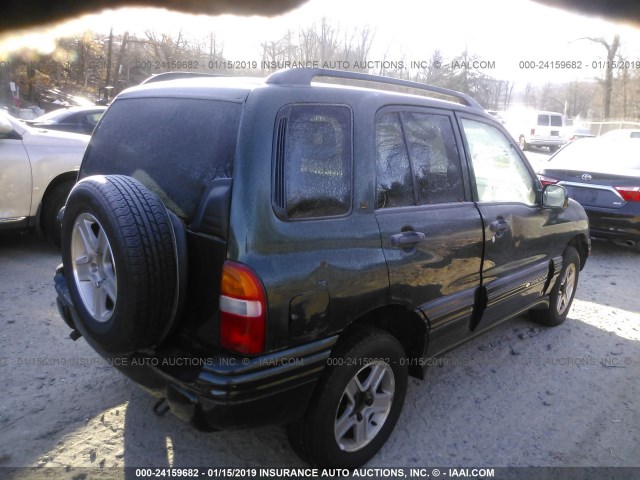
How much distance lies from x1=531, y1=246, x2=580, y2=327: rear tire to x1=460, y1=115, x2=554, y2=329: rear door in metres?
0.44

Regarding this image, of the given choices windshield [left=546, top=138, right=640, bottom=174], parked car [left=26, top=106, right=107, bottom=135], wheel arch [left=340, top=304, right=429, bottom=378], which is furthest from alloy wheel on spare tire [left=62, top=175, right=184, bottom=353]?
parked car [left=26, top=106, right=107, bottom=135]

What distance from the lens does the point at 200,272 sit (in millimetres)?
2047

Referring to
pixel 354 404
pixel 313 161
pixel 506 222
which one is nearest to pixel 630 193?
pixel 506 222

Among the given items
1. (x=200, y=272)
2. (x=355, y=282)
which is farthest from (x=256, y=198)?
(x=355, y=282)

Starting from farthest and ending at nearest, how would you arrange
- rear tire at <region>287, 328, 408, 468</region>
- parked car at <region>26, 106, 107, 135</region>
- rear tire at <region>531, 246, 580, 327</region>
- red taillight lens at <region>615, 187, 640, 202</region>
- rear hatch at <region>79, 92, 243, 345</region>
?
1. parked car at <region>26, 106, 107, 135</region>
2. red taillight lens at <region>615, 187, 640, 202</region>
3. rear tire at <region>531, 246, 580, 327</region>
4. rear tire at <region>287, 328, 408, 468</region>
5. rear hatch at <region>79, 92, 243, 345</region>

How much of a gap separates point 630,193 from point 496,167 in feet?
12.6

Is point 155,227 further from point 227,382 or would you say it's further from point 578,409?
point 578,409

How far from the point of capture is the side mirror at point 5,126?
4.72 m

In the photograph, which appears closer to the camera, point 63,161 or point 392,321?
point 392,321

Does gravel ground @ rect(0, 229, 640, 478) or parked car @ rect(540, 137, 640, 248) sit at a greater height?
parked car @ rect(540, 137, 640, 248)

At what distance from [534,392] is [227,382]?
223 centimetres

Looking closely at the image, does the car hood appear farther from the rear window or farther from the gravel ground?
the rear window

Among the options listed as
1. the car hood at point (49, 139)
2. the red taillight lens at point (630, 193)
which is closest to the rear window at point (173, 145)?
the car hood at point (49, 139)

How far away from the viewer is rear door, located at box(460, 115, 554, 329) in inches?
119
